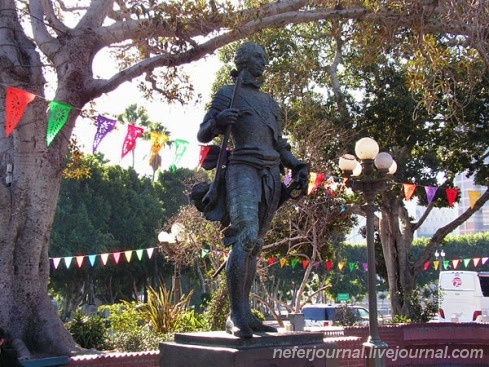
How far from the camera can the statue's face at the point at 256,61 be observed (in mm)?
5906

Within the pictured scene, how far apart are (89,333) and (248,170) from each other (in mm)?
6730

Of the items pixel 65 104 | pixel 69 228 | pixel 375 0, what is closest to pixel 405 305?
pixel 375 0

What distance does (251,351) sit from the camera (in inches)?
185

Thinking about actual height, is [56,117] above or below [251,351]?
above

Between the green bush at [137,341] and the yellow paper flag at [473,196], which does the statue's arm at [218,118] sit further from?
the yellow paper flag at [473,196]

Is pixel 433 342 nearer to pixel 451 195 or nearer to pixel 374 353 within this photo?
pixel 374 353

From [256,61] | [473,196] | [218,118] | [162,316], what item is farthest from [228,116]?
[473,196]

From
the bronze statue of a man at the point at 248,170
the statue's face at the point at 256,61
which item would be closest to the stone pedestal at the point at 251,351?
the bronze statue of a man at the point at 248,170

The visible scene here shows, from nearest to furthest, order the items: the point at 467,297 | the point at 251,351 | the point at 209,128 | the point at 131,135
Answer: the point at 251,351
the point at 209,128
the point at 131,135
the point at 467,297

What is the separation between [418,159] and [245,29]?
10.9 meters

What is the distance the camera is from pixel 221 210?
18.7 ft

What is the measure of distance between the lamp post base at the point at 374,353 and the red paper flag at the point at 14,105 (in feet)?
21.2

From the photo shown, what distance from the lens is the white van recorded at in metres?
22.7

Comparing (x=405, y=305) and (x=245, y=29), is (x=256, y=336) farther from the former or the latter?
(x=405, y=305)
